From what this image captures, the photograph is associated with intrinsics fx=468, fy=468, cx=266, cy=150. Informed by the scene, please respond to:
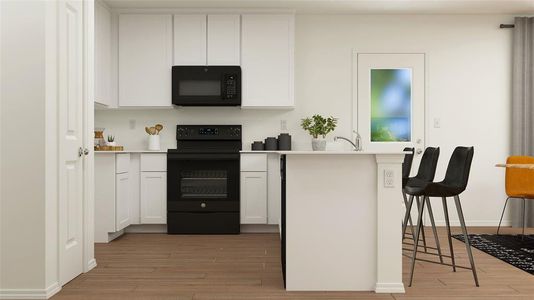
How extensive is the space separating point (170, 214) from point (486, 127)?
375 centimetres

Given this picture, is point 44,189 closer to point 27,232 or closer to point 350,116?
point 27,232

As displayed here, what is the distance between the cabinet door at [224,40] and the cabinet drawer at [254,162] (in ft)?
3.43

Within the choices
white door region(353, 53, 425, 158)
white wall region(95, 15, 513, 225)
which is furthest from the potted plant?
white door region(353, 53, 425, 158)

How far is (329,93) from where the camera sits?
5.48 meters

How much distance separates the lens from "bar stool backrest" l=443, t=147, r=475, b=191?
2.97m

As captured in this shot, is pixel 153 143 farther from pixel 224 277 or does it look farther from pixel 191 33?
pixel 224 277

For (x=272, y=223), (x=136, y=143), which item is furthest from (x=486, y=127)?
(x=136, y=143)

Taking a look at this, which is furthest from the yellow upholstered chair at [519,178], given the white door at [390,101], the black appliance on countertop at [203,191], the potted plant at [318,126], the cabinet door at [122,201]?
the cabinet door at [122,201]

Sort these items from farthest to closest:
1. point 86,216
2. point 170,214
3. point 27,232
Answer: point 170,214 < point 86,216 < point 27,232

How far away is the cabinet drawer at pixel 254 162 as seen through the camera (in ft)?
16.4

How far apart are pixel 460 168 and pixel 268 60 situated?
2692 millimetres

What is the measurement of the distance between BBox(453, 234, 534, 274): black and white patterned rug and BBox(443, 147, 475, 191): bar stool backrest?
3.10 ft

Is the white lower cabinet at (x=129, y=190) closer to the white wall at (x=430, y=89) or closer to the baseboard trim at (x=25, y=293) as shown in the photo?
the white wall at (x=430, y=89)

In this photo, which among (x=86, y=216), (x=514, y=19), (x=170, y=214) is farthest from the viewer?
(x=514, y=19)
